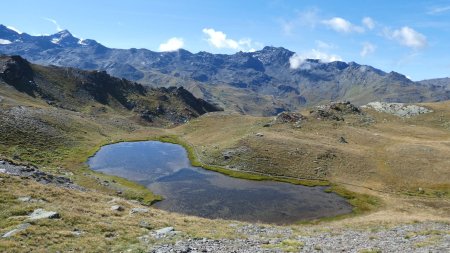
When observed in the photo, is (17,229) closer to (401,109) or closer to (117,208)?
(117,208)

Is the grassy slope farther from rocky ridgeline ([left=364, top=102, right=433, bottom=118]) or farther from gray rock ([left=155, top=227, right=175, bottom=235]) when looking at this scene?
rocky ridgeline ([left=364, top=102, right=433, bottom=118])

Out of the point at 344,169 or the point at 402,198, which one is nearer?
the point at 402,198

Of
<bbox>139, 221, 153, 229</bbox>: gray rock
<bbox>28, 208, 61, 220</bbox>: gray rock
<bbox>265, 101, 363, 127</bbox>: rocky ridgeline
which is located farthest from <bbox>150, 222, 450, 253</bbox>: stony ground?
<bbox>265, 101, 363, 127</bbox>: rocky ridgeline

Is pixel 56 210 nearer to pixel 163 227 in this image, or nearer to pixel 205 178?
pixel 163 227

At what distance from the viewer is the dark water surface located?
69.6 meters

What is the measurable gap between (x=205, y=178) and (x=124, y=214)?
52137 millimetres

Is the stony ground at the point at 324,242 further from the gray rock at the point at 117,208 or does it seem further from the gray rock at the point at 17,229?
the gray rock at the point at 117,208

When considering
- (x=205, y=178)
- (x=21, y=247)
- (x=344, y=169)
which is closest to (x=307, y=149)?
(x=344, y=169)

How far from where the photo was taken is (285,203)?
7606 centimetres

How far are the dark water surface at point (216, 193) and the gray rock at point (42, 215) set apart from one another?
35868 mm

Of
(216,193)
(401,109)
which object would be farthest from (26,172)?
(401,109)

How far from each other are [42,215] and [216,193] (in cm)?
5056

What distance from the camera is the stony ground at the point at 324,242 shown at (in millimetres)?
30156

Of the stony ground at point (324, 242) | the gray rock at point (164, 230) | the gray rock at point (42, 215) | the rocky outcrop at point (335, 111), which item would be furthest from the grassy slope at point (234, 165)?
the rocky outcrop at point (335, 111)
